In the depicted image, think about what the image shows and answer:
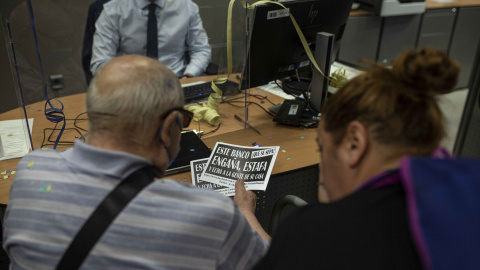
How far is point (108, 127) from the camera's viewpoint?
89 cm

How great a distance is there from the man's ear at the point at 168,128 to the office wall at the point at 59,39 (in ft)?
2.87

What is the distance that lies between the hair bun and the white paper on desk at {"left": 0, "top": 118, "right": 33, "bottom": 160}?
148cm

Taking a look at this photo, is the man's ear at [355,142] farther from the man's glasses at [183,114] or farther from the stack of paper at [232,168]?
the stack of paper at [232,168]

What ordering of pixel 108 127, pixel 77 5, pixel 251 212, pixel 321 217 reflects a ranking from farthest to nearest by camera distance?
pixel 77 5 < pixel 251 212 < pixel 108 127 < pixel 321 217

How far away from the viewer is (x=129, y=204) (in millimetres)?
797

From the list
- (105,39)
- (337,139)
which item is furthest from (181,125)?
(105,39)

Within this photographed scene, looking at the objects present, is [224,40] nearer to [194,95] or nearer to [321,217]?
[194,95]

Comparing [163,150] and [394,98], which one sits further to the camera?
[163,150]

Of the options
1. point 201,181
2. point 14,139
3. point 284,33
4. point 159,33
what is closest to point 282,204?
point 201,181

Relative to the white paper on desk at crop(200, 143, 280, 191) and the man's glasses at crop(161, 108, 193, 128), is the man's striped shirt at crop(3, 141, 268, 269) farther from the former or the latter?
the white paper on desk at crop(200, 143, 280, 191)

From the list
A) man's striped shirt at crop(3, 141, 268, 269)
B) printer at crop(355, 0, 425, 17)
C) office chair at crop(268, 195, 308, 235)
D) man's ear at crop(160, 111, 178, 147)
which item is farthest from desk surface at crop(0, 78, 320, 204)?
printer at crop(355, 0, 425, 17)

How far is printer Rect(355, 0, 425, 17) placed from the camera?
147 inches

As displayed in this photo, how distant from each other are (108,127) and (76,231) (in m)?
0.23

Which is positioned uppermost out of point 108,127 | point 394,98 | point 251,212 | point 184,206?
point 394,98
